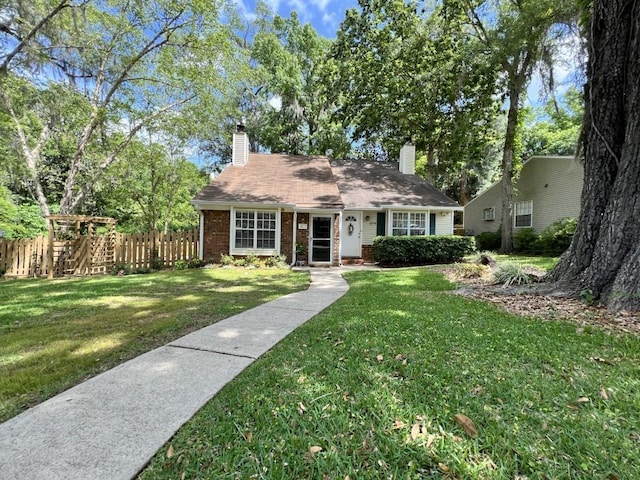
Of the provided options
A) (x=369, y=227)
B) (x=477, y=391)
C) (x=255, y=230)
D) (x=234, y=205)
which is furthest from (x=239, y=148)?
(x=477, y=391)

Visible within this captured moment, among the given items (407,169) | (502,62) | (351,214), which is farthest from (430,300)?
(502,62)

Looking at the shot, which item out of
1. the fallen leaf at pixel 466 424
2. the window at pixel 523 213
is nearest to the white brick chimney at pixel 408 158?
the window at pixel 523 213

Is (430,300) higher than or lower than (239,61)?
lower

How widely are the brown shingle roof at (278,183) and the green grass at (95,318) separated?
4.16 meters

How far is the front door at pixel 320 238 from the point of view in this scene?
42.7 feet

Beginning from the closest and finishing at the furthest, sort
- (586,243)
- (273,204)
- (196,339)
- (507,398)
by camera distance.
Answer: (507,398)
(196,339)
(586,243)
(273,204)

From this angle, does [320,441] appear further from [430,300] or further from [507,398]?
[430,300]

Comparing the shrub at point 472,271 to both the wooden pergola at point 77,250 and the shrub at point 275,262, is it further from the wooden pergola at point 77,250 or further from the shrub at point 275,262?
the wooden pergola at point 77,250

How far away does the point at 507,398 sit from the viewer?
2.29m

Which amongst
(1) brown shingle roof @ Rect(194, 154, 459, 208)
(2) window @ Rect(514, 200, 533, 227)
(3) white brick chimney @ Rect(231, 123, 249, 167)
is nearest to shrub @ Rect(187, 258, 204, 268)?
(1) brown shingle roof @ Rect(194, 154, 459, 208)

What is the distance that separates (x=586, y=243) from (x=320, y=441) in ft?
18.7

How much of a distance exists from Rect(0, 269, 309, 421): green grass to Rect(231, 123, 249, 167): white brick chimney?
787cm

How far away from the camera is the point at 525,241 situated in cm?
1584

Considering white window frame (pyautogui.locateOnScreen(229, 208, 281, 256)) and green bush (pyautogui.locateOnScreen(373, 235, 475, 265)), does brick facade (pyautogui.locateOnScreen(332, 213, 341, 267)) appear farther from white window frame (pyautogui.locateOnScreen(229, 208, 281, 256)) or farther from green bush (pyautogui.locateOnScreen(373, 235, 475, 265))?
white window frame (pyautogui.locateOnScreen(229, 208, 281, 256))
